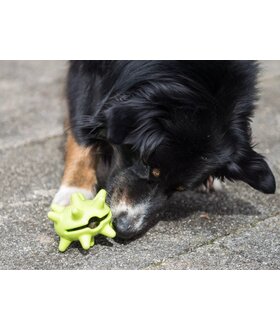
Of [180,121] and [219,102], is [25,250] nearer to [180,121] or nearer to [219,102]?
[180,121]

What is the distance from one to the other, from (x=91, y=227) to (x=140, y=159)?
485mm

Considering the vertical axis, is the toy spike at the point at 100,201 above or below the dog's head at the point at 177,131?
below

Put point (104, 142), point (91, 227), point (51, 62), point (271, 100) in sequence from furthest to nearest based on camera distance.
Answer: point (51, 62)
point (271, 100)
point (104, 142)
point (91, 227)

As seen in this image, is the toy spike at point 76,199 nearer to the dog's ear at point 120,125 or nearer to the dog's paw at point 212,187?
the dog's ear at point 120,125

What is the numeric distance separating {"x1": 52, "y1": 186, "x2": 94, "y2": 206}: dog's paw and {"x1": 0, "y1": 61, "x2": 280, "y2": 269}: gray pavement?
103mm

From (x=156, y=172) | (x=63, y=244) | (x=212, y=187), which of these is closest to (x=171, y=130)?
(x=156, y=172)

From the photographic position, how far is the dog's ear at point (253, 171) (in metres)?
3.60

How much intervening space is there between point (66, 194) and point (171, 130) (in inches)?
38.2

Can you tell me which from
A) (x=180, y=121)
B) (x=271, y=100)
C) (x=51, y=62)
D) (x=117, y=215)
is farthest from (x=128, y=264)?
(x=51, y=62)

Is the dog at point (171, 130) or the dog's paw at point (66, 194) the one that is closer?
the dog at point (171, 130)

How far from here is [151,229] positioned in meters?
3.72

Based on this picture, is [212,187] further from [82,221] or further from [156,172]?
[82,221]

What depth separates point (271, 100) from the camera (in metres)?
5.76

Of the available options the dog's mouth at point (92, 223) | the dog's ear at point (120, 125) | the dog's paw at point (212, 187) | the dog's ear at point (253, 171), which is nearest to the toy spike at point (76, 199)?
the dog's mouth at point (92, 223)
